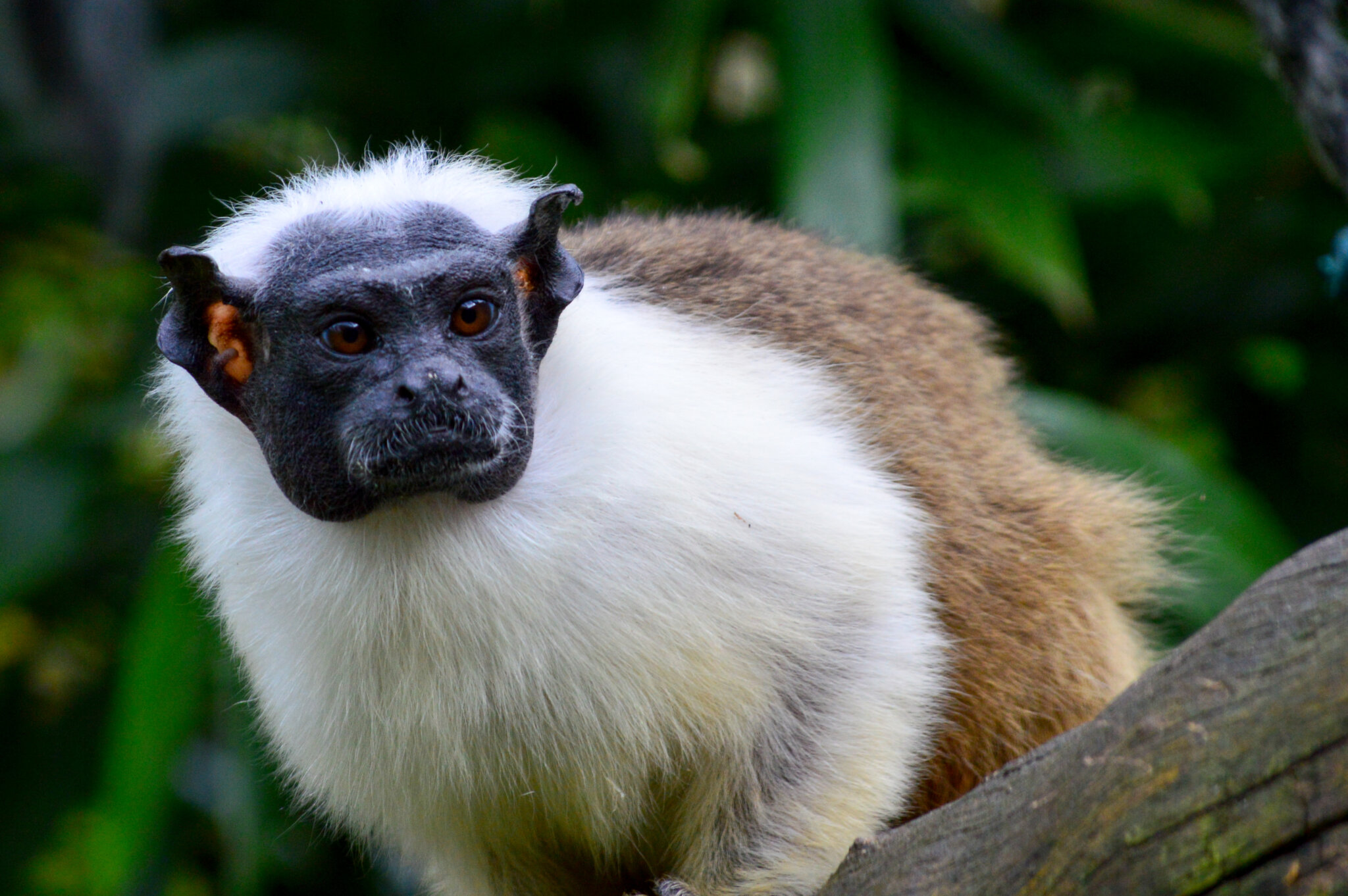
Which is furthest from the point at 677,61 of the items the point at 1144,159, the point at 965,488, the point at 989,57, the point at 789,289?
the point at 965,488

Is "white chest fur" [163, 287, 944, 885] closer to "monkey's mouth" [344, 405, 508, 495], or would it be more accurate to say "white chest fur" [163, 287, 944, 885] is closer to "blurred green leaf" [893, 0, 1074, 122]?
"monkey's mouth" [344, 405, 508, 495]

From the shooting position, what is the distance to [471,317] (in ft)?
6.89

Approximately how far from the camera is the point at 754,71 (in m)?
5.89

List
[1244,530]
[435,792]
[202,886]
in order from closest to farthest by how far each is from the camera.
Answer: [435,792] < [1244,530] < [202,886]

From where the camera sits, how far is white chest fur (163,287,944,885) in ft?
7.06

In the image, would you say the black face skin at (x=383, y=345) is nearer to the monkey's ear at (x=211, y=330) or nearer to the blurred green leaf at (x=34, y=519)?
the monkey's ear at (x=211, y=330)

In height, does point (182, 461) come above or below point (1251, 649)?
below

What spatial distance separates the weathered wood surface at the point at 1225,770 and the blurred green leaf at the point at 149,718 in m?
2.98

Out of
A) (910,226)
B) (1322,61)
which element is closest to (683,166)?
(910,226)

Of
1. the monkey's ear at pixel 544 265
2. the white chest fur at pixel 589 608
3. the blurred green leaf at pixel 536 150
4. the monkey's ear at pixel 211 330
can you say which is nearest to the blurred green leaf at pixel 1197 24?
the blurred green leaf at pixel 536 150

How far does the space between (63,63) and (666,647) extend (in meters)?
4.51

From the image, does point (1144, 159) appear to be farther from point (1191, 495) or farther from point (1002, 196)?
point (1191, 495)

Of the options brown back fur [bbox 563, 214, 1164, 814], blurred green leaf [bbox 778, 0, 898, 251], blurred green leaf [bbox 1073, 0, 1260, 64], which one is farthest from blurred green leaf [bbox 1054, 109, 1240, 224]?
brown back fur [bbox 563, 214, 1164, 814]

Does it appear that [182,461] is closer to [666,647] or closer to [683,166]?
[666,647]
